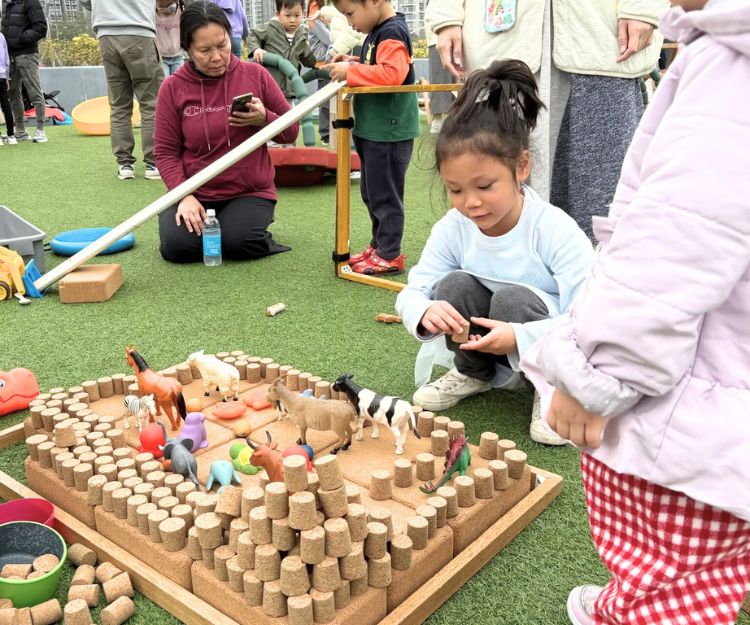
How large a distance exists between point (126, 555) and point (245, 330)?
122cm

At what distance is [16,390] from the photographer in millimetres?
1745

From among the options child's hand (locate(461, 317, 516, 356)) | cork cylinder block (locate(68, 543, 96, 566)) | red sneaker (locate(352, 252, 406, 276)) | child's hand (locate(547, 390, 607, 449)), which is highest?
child's hand (locate(547, 390, 607, 449))

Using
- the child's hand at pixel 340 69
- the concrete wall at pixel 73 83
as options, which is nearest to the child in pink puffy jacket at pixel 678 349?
the child's hand at pixel 340 69

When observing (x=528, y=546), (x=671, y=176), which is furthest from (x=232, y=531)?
(x=671, y=176)

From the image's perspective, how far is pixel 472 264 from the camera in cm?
176

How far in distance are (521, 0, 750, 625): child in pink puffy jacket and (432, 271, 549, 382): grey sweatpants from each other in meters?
0.77

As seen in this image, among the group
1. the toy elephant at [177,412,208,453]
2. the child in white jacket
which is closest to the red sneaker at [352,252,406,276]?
the child in white jacket

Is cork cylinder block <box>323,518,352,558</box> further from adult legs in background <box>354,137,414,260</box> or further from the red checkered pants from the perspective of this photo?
adult legs in background <box>354,137,414,260</box>

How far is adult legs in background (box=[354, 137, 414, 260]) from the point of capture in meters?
2.92

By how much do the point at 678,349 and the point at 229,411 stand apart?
1169 mm

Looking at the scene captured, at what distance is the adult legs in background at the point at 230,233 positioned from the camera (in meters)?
3.13

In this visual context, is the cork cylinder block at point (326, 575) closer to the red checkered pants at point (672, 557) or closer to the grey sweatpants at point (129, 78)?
the red checkered pants at point (672, 557)

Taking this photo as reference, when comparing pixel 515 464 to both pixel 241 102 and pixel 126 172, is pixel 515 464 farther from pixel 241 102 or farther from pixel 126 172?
pixel 126 172

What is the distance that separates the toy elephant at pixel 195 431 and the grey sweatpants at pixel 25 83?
22.5 feet
